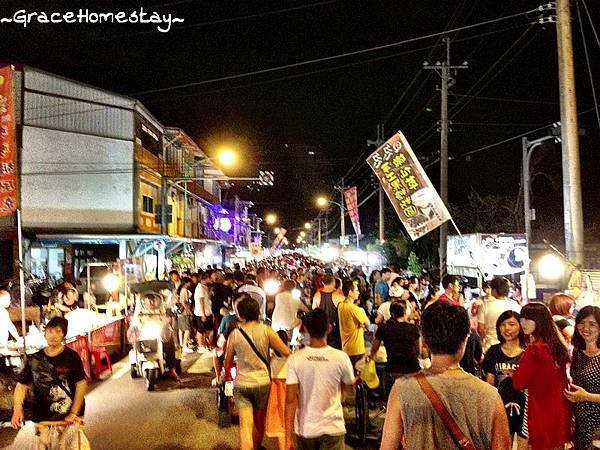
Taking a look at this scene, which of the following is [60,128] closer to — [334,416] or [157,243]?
[157,243]

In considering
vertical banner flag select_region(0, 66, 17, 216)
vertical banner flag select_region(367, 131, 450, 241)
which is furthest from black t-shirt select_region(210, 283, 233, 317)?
vertical banner flag select_region(0, 66, 17, 216)

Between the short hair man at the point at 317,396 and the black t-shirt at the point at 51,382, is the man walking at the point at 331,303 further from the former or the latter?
the black t-shirt at the point at 51,382

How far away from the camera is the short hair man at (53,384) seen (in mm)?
5105

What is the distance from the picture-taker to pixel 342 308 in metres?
8.81

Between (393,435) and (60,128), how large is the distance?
80.7 ft

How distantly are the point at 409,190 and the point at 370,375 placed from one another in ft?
16.8

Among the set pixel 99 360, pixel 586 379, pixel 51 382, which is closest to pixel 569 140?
pixel 586 379

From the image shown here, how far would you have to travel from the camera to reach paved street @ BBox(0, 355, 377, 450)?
7.71 meters

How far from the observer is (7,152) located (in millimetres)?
10797

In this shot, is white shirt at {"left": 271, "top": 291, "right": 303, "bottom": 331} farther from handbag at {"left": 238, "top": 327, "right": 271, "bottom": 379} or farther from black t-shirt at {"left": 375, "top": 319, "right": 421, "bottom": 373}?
handbag at {"left": 238, "top": 327, "right": 271, "bottom": 379}

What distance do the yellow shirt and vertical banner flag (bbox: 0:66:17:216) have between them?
5.41m

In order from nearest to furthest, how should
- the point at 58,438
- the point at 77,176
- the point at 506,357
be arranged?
the point at 58,438, the point at 506,357, the point at 77,176

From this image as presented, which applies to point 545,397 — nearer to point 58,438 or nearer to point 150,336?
point 58,438

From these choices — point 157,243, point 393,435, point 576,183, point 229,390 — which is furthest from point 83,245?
point 393,435
